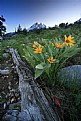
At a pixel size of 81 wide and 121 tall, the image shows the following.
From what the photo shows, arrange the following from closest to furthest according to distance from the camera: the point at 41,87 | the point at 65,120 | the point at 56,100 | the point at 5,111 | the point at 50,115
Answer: the point at 50,115, the point at 65,120, the point at 56,100, the point at 5,111, the point at 41,87

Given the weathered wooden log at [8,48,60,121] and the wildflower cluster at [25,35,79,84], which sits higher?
the wildflower cluster at [25,35,79,84]

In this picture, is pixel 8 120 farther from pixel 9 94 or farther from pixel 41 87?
pixel 9 94

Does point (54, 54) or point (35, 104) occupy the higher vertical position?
point (54, 54)

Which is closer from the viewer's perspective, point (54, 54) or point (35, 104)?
point (35, 104)

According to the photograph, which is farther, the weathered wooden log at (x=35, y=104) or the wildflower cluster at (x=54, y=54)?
the wildflower cluster at (x=54, y=54)

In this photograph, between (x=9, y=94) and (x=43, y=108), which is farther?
(x=9, y=94)

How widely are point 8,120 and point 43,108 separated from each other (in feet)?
1.86

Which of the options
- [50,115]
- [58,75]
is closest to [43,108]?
[50,115]

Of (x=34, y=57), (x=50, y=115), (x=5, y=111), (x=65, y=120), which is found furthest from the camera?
(x=34, y=57)

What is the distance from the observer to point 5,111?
3174 millimetres

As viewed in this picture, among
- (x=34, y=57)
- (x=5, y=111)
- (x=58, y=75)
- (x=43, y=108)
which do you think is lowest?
(x=5, y=111)

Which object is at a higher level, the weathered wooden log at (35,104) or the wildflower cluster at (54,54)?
the wildflower cluster at (54,54)

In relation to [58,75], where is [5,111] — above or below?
below

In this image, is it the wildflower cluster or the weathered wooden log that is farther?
the wildflower cluster
